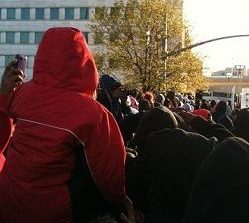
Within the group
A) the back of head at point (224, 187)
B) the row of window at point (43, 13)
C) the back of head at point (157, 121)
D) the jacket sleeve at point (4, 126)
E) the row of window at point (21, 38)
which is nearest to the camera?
the back of head at point (224, 187)

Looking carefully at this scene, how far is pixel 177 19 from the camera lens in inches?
1666

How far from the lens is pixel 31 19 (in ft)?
246

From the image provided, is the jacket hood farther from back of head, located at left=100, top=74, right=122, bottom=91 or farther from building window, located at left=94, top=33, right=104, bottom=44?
building window, located at left=94, top=33, right=104, bottom=44

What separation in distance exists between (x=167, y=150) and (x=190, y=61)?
40293 mm

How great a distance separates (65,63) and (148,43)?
128ft

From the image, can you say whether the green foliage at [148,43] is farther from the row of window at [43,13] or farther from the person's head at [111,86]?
the person's head at [111,86]

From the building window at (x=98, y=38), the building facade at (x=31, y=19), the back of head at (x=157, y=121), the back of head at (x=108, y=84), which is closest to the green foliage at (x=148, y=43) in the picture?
the building window at (x=98, y=38)

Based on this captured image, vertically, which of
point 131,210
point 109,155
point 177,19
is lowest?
point 131,210

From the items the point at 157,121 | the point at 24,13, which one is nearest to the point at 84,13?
the point at 24,13

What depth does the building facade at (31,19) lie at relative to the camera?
73062 mm

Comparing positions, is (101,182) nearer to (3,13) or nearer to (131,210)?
(131,210)

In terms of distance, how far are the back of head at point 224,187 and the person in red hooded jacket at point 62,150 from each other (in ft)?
3.17

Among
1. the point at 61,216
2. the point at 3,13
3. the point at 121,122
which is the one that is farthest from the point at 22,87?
the point at 3,13

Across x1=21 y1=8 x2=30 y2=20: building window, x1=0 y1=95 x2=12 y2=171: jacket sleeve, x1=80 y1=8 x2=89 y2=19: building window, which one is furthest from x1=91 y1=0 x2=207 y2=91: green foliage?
→ x1=0 y1=95 x2=12 y2=171: jacket sleeve
